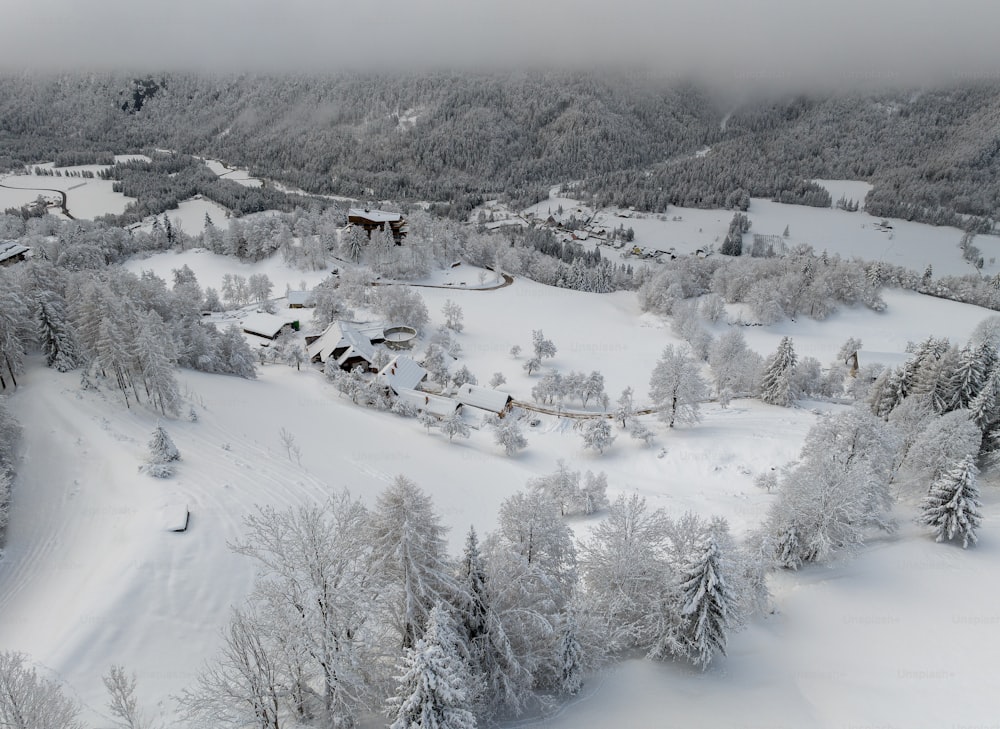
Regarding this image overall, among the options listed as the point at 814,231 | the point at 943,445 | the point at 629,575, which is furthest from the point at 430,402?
the point at 814,231

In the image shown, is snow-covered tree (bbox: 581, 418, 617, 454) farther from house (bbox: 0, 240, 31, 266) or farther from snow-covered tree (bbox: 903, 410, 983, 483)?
house (bbox: 0, 240, 31, 266)

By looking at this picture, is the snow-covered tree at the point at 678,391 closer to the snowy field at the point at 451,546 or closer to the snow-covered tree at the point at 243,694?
the snowy field at the point at 451,546

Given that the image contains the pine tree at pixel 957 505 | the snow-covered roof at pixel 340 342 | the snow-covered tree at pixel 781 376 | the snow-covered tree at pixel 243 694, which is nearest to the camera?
the snow-covered tree at pixel 243 694

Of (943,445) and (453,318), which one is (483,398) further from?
(943,445)

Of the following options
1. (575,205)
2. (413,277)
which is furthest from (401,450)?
(575,205)

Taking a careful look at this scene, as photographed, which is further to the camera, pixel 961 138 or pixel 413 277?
pixel 961 138

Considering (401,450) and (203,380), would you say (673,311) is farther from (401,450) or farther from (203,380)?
(203,380)

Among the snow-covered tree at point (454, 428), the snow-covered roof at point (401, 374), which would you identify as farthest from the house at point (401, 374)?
the snow-covered tree at point (454, 428)
